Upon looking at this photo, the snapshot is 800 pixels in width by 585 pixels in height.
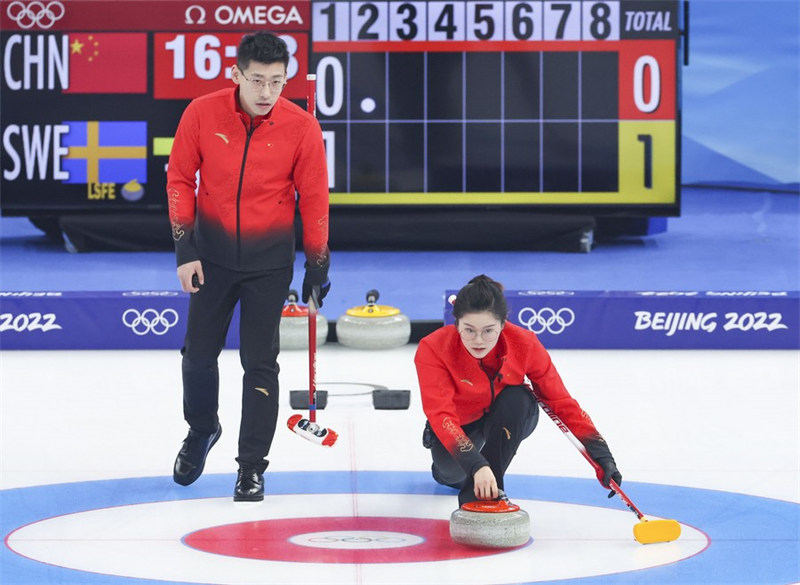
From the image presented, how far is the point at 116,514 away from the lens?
3.88 meters

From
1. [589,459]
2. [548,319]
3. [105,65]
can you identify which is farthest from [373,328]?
[105,65]

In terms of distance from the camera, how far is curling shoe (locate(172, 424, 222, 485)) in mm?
4203

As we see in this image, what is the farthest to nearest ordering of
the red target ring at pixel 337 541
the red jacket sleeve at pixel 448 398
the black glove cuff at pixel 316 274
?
the black glove cuff at pixel 316 274, the red jacket sleeve at pixel 448 398, the red target ring at pixel 337 541

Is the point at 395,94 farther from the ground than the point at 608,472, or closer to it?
farther from the ground

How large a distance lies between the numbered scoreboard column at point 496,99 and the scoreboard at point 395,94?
11mm

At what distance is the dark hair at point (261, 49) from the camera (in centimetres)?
386

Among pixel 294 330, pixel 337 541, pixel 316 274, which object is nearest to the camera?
pixel 337 541

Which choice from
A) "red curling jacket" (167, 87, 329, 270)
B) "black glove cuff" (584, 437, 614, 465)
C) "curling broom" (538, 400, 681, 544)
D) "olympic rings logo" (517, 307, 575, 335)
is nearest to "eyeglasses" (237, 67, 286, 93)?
"red curling jacket" (167, 87, 329, 270)

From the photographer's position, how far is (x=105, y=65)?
11.1 meters

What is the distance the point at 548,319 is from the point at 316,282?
9.28 ft

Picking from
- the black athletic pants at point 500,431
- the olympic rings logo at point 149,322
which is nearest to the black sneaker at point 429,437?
the black athletic pants at point 500,431

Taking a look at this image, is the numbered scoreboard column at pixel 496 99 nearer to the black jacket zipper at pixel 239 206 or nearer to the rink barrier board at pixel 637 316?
the rink barrier board at pixel 637 316

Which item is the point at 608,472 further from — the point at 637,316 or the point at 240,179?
the point at 637,316

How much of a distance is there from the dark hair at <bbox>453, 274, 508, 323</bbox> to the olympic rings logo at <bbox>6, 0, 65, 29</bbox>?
27.5 feet
